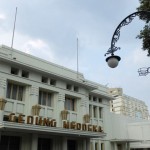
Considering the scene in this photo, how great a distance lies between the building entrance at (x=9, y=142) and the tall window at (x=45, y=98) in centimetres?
382

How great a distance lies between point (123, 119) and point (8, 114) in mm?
16672

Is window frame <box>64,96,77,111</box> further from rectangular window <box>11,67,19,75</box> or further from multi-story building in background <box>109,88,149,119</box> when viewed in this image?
multi-story building in background <box>109,88,149,119</box>

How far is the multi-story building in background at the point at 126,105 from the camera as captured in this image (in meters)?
112

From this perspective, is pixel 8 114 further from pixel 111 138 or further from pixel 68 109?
pixel 111 138

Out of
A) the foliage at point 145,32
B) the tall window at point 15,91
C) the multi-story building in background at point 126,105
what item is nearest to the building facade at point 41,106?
the tall window at point 15,91

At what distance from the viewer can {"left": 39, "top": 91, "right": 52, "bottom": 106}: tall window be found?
75.3 feet

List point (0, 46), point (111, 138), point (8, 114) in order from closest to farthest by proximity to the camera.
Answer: point (8, 114), point (0, 46), point (111, 138)

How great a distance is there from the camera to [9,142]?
790 inches

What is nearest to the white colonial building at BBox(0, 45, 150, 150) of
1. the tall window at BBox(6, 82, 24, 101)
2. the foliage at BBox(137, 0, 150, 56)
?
the tall window at BBox(6, 82, 24, 101)

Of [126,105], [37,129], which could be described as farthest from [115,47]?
[126,105]

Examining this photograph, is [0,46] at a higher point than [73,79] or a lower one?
higher

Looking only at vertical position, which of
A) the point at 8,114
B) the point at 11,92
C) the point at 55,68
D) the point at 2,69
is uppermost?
the point at 55,68

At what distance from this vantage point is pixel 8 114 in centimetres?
1977

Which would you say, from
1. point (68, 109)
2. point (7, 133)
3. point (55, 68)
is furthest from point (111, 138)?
point (7, 133)
